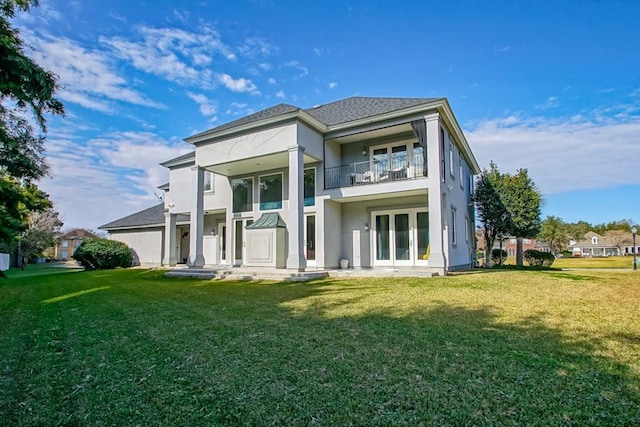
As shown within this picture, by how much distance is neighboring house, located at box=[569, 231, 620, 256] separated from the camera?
70.4 m

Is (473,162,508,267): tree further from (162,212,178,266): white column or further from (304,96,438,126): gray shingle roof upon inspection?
(162,212,178,266): white column

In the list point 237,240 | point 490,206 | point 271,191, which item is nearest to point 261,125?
point 271,191

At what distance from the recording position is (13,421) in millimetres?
2305

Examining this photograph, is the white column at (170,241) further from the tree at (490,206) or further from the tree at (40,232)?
the tree at (40,232)

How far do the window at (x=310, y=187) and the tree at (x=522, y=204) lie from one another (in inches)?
427

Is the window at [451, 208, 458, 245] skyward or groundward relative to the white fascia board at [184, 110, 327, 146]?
groundward

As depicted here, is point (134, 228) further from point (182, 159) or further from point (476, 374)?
point (476, 374)

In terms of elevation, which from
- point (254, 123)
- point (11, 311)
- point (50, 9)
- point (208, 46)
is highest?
point (208, 46)

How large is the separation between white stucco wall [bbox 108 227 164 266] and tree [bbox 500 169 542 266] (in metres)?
20.4

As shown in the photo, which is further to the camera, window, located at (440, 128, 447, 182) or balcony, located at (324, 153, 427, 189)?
balcony, located at (324, 153, 427, 189)

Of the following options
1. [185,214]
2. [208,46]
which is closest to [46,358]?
[208,46]

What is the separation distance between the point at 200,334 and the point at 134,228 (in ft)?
69.3

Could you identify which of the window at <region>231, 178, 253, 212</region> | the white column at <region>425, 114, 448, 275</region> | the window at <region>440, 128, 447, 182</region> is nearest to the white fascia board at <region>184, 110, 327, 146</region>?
the window at <region>231, 178, 253, 212</region>

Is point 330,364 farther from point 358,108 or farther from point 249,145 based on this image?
point 358,108
